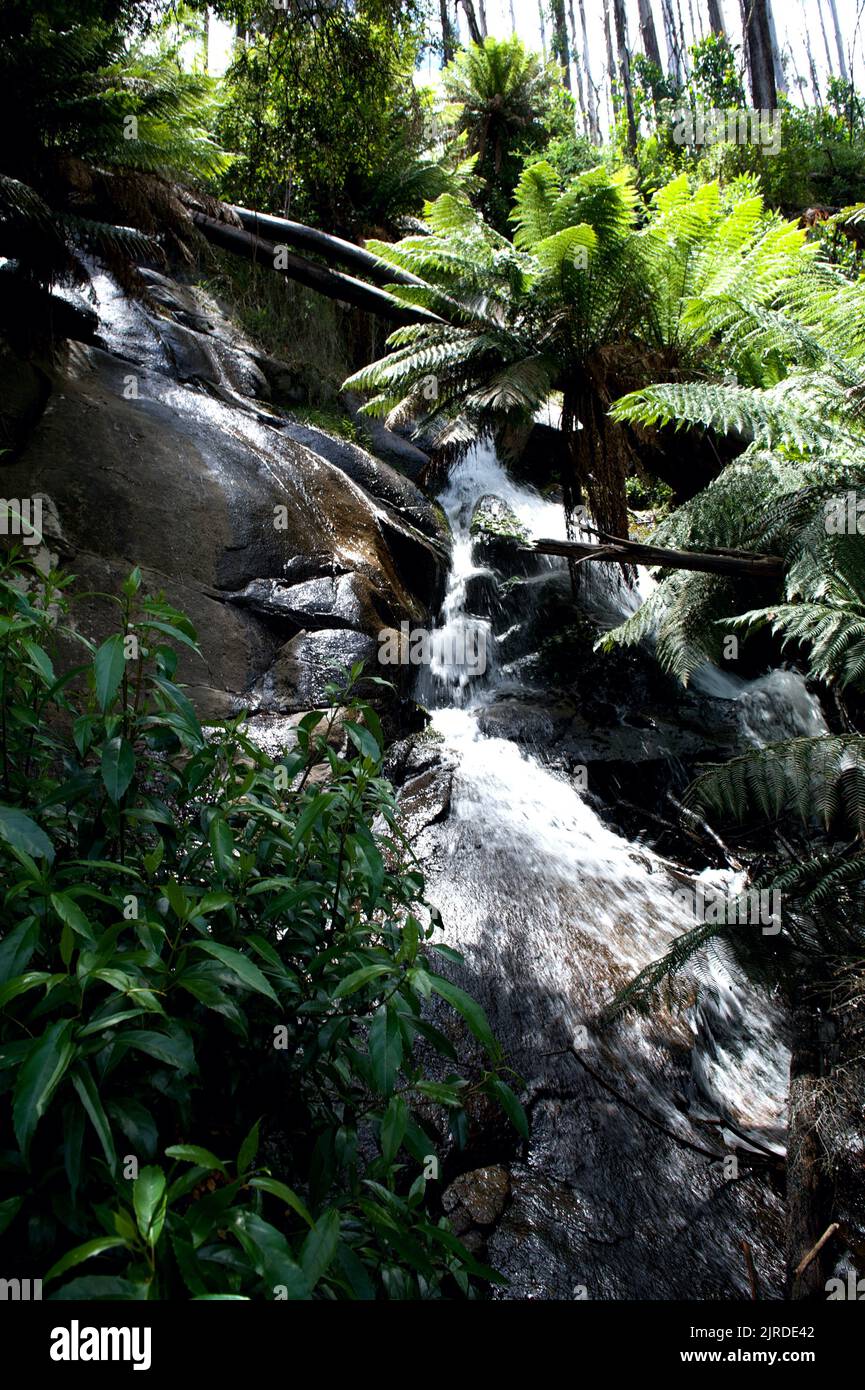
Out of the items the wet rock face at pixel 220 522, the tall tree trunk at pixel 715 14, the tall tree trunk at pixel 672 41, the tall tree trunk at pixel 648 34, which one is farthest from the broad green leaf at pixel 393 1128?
the tall tree trunk at pixel 715 14

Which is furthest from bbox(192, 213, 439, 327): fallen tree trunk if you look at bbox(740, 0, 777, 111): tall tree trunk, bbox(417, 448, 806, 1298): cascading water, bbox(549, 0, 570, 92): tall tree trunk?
bbox(549, 0, 570, 92): tall tree trunk

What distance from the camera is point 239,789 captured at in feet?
5.30

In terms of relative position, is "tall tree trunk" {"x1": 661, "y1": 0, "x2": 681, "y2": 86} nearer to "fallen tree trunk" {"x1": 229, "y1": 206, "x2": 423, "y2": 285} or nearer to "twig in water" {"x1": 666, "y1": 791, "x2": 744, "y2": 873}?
"fallen tree trunk" {"x1": 229, "y1": 206, "x2": 423, "y2": 285}

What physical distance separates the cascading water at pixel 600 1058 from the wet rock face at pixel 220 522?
113 cm

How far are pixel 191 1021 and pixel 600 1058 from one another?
72.2 inches

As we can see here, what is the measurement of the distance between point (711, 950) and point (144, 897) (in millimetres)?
1560

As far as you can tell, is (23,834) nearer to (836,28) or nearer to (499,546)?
(499,546)

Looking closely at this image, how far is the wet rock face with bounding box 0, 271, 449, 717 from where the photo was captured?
4.27 metres

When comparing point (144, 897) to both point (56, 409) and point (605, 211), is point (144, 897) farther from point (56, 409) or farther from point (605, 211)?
point (605, 211)

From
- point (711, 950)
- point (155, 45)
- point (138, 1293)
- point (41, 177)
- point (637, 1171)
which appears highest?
point (155, 45)

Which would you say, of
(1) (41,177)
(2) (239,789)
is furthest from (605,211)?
(2) (239,789)

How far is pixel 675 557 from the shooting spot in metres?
3.49

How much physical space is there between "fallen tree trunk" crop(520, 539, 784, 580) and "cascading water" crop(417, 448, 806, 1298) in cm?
136

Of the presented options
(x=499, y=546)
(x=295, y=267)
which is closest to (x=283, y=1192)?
(x=499, y=546)
